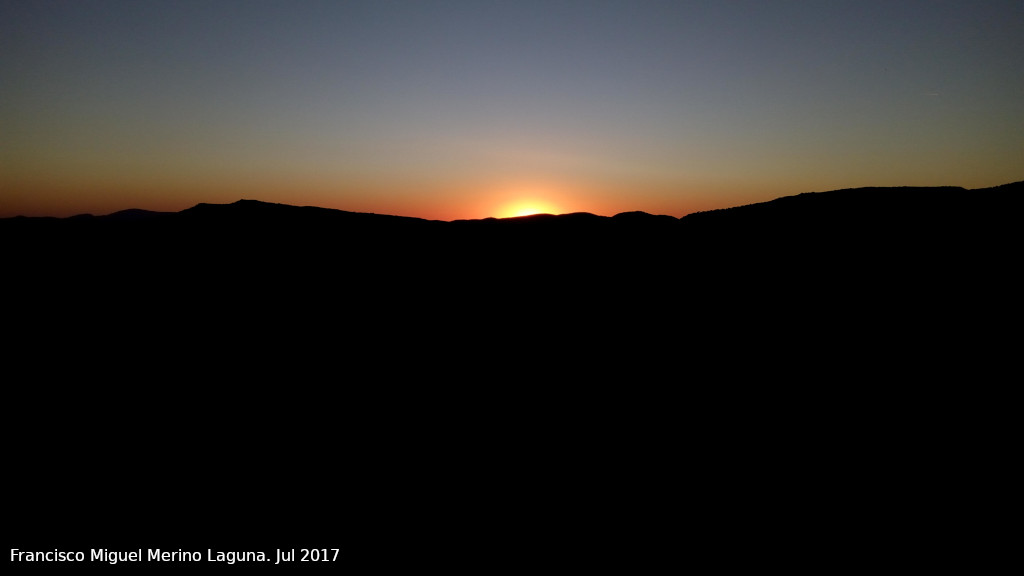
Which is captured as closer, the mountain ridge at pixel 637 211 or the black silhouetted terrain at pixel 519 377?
the black silhouetted terrain at pixel 519 377

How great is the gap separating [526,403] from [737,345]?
4869 mm

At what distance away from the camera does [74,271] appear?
1483cm

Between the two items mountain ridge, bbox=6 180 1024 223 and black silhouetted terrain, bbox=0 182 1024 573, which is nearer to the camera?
black silhouetted terrain, bbox=0 182 1024 573

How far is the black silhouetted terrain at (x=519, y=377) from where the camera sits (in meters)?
6.41

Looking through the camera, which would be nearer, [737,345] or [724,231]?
[737,345]

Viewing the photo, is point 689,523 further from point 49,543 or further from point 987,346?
point 49,543

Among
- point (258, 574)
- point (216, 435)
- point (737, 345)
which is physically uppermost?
point (737, 345)

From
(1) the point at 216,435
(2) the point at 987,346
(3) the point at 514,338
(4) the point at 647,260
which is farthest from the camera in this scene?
(4) the point at 647,260

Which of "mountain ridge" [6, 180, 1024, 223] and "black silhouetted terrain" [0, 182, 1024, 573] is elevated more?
"mountain ridge" [6, 180, 1024, 223]

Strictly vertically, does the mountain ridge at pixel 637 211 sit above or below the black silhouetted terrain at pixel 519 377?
above

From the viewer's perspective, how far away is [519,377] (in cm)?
997

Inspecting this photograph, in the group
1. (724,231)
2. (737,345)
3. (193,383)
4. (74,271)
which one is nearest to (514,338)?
(737,345)

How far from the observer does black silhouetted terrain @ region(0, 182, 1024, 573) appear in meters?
6.41

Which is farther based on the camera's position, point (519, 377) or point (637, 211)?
point (637, 211)
